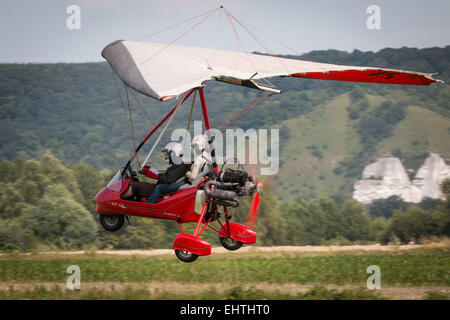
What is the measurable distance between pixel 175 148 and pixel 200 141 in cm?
54

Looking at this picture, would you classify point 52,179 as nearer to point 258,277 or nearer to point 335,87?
point 258,277

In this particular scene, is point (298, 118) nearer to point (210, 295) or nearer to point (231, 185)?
point (231, 185)

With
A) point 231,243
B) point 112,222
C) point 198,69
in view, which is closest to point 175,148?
point 198,69

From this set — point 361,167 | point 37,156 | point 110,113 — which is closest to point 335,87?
point 361,167

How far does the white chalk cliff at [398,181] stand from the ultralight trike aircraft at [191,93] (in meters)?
68.5

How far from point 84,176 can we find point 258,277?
2040 inches

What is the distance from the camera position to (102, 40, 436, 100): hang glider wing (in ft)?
31.1

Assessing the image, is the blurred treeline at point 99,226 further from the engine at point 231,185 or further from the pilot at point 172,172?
the engine at point 231,185

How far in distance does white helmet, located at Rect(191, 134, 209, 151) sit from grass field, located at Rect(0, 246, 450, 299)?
2621 millimetres

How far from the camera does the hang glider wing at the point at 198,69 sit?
31.1 feet

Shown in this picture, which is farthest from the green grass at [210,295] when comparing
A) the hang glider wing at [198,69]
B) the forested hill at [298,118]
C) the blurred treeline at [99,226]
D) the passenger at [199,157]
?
the forested hill at [298,118]

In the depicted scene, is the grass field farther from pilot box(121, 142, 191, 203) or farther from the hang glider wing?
the hang glider wing

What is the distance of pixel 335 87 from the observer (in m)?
105

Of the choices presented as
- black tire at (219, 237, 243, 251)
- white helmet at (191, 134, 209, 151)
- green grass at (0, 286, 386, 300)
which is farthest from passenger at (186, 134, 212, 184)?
green grass at (0, 286, 386, 300)
